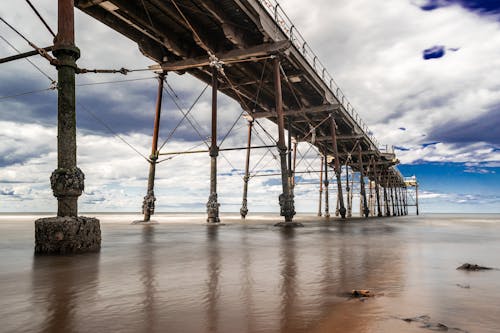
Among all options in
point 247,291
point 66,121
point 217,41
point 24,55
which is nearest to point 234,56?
point 217,41

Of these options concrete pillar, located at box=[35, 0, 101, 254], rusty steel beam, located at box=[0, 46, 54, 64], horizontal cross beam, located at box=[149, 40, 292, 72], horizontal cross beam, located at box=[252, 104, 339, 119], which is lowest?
concrete pillar, located at box=[35, 0, 101, 254]

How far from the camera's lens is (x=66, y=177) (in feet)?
17.4

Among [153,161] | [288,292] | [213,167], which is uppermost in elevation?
[153,161]

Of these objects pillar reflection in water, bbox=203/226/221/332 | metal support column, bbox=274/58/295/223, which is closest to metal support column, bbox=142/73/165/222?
metal support column, bbox=274/58/295/223

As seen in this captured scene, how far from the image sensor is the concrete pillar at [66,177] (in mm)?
5059

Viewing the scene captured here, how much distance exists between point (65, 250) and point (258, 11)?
1147 centimetres

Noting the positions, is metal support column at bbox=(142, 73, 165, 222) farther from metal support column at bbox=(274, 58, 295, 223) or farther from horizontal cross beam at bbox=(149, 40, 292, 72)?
metal support column at bbox=(274, 58, 295, 223)

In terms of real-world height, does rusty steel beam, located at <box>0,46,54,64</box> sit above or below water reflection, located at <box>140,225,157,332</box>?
above

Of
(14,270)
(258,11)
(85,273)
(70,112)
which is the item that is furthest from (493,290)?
(258,11)

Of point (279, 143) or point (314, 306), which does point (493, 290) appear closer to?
point (314, 306)

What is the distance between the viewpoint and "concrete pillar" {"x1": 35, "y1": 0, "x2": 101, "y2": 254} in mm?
5059

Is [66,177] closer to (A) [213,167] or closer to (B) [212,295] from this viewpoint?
(B) [212,295]

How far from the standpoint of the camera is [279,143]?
14250mm

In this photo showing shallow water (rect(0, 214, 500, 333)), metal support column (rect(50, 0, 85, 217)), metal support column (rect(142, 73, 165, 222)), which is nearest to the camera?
shallow water (rect(0, 214, 500, 333))
